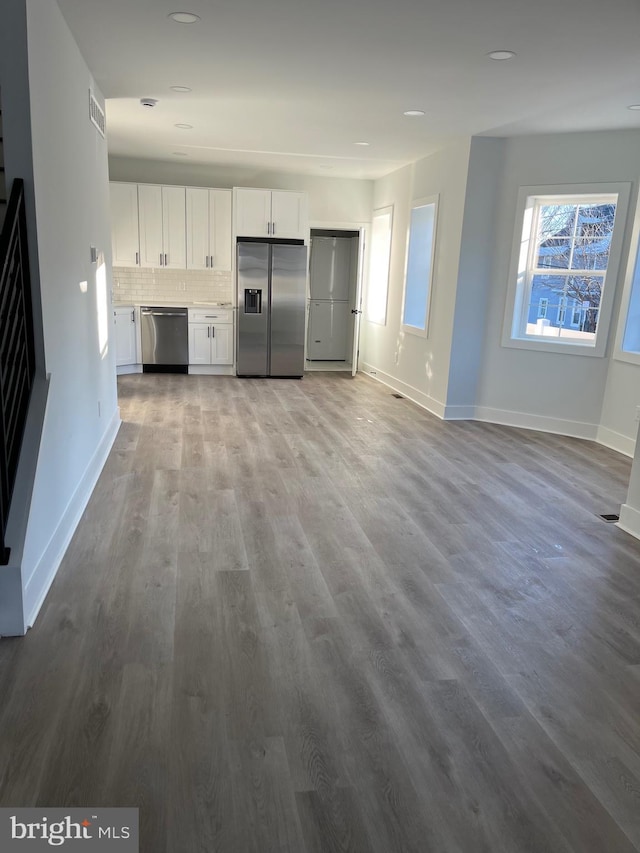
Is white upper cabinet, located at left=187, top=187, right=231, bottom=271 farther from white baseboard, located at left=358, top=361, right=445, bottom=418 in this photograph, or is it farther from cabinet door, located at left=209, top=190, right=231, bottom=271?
white baseboard, located at left=358, top=361, right=445, bottom=418

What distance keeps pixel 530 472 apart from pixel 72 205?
3.64 metres

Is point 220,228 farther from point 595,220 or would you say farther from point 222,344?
point 595,220

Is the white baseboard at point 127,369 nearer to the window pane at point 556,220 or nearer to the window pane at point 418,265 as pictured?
the window pane at point 418,265

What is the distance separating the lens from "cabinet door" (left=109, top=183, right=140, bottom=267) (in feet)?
25.6

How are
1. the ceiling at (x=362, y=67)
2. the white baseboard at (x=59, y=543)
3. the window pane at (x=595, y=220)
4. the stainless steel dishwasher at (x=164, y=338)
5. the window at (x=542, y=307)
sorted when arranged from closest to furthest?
the white baseboard at (x=59, y=543)
the ceiling at (x=362, y=67)
the window pane at (x=595, y=220)
the window at (x=542, y=307)
the stainless steel dishwasher at (x=164, y=338)

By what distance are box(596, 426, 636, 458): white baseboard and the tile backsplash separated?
519cm

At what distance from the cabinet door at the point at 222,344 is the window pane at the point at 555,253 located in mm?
4055

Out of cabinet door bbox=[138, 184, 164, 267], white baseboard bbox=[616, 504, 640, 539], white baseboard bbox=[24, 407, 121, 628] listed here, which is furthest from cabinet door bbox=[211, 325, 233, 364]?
white baseboard bbox=[616, 504, 640, 539]

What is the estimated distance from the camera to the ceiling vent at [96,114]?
14.0 ft

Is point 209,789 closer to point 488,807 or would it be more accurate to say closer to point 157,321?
point 488,807

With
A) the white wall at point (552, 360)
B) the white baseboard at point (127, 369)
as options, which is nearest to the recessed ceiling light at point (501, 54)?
the white wall at point (552, 360)

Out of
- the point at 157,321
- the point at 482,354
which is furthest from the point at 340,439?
the point at 157,321

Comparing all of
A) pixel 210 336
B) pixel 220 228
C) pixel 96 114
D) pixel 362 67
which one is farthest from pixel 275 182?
pixel 362 67

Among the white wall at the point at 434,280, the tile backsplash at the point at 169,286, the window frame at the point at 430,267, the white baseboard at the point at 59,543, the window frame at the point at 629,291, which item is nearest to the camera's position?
the white baseboard at the point at 59,543
